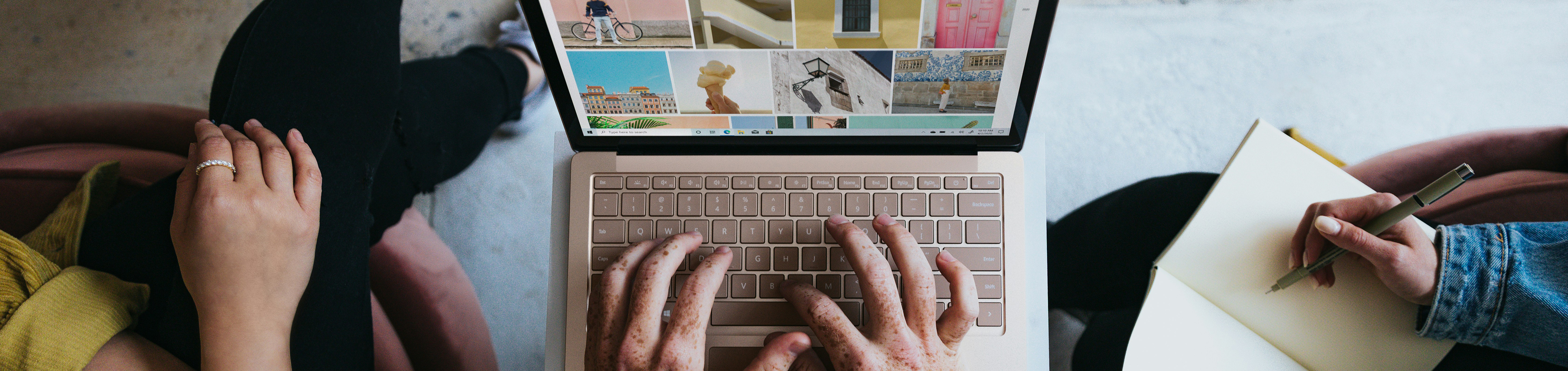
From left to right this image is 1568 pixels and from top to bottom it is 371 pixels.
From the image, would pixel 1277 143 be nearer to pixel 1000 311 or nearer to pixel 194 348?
pixel 1000 311

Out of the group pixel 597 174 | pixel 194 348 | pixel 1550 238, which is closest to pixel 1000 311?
pixel 597 174

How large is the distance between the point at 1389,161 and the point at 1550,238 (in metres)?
0.27

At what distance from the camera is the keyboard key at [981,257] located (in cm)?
67

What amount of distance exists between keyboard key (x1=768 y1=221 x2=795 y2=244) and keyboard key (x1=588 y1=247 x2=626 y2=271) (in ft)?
A: 0.52

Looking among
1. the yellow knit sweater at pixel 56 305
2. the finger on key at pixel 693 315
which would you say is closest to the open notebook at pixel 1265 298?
the finger on key at pixel 693 315

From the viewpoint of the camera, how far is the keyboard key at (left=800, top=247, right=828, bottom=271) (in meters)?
0.67

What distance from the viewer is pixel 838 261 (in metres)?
0.67

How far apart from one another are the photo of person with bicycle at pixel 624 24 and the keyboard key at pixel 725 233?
21 cm

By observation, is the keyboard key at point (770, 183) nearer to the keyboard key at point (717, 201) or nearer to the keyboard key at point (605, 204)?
the keyboard key at point (717, 201)

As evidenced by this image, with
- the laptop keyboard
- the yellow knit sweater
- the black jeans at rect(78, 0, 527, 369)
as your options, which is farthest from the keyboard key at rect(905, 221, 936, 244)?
the yellow knit sweater

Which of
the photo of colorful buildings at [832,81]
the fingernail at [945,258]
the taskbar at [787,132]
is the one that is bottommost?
the fingernail at [945,258]

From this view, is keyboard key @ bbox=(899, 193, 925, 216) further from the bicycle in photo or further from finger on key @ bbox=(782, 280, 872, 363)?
the bicycle in photo

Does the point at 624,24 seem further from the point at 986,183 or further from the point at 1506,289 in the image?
the point at 1506,289

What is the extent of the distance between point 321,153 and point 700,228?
1.50ft
